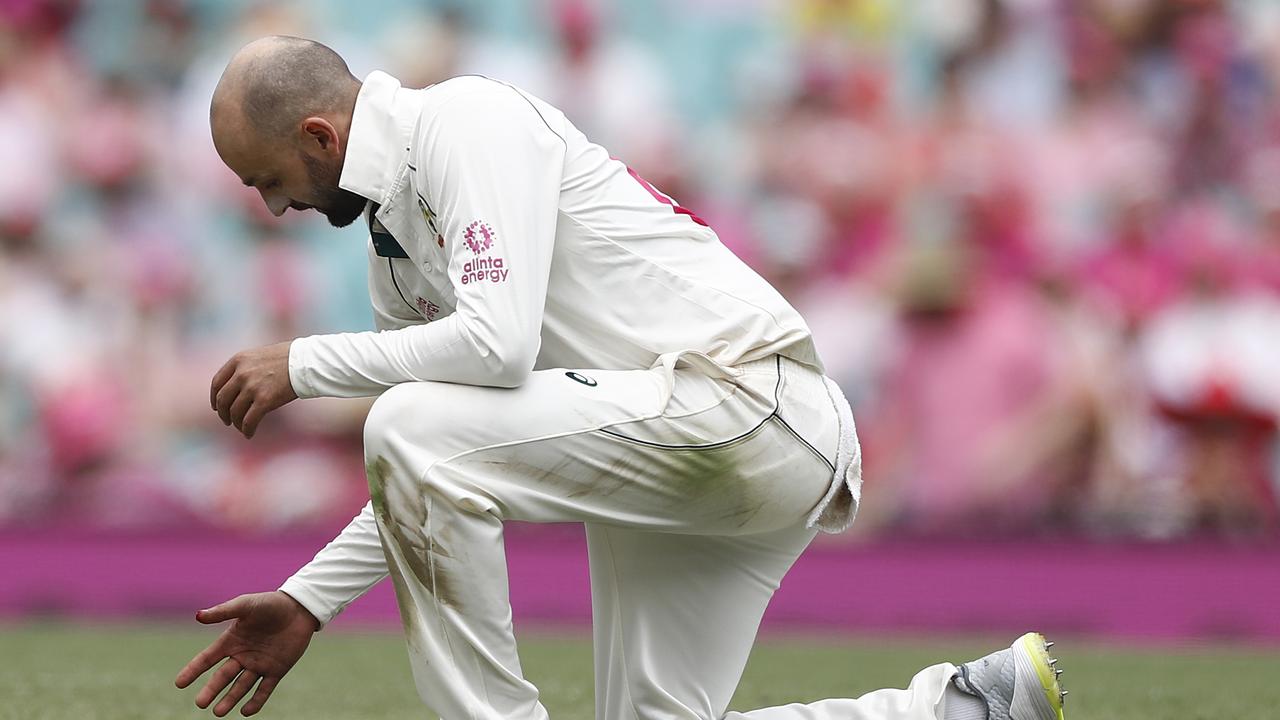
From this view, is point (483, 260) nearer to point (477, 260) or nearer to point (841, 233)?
point (477, 260)

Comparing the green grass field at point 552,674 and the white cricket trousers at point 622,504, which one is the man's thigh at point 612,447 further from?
the green grass field at point 552,674

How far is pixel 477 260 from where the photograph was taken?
2.84 meters

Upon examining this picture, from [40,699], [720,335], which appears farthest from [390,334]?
[40,699]

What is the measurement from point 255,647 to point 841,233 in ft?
18.3

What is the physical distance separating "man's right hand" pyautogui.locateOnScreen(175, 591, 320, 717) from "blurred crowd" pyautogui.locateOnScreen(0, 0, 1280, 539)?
4.95 meters

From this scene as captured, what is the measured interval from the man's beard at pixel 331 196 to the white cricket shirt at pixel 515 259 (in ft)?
0.14

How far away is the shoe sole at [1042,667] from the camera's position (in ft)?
10.7

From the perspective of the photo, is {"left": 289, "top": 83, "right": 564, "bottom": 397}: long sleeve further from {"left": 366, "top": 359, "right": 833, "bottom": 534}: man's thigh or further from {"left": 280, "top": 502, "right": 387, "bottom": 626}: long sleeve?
{"left": 280, "top": 502, "right": 387, "bottom": 626}: long sleeve

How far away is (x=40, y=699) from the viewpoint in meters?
4.75

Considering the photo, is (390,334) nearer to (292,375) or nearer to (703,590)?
(292,375)

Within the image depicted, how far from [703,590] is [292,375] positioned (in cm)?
86

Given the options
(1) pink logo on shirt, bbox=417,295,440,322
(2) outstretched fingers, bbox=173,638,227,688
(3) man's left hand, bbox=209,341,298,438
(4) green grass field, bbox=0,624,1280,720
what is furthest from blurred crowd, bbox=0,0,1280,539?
(3) man's left hand, bbox=209,341,298,438

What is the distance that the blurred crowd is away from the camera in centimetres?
795

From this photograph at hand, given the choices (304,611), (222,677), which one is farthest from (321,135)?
(222,677)
